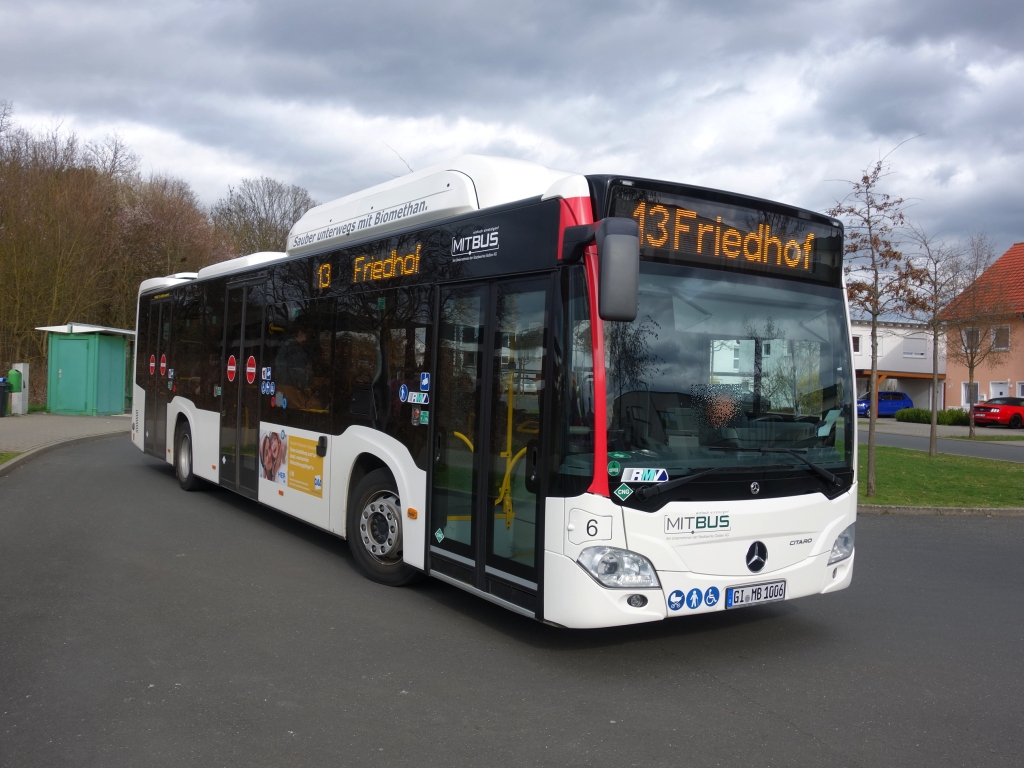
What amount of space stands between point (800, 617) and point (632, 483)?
253cm

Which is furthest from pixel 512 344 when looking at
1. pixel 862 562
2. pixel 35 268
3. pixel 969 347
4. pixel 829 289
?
pixel 969 347

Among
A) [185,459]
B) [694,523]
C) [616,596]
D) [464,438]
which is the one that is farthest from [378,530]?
[185,459]

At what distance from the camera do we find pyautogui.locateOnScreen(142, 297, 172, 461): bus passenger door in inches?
506

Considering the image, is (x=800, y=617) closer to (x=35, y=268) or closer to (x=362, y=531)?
(x=362, y=531)

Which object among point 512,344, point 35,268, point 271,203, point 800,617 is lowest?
point 800,617

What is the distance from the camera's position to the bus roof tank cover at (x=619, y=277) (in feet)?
15.4

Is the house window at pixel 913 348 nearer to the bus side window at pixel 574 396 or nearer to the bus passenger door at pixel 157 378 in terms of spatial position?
the bus passenger door at pixel 157 378

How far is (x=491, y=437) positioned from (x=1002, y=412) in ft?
130

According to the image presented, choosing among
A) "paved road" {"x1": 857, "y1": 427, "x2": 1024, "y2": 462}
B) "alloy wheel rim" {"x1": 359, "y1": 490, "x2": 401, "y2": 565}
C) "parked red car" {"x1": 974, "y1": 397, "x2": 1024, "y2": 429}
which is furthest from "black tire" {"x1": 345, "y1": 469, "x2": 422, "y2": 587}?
"parked red car" {"x1": 974, "y1": 397, "x2": 1024, "y2": 429}

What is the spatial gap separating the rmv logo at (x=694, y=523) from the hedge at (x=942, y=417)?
1346 inches

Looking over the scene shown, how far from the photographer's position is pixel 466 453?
5973 millimetres

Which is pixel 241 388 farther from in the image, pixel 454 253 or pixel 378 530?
pixel 454 253

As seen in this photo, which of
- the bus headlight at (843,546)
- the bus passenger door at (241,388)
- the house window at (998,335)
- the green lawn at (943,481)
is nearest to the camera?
the bus headlight at (843,546)

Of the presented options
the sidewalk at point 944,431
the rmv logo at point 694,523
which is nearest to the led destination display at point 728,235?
the rmv logo at point 694,523
